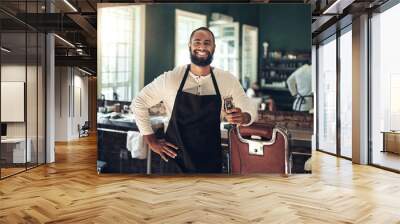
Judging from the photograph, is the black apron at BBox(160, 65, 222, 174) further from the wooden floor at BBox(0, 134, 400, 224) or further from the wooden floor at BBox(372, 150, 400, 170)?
the wooden floor at BBox(372, 150, 400, 170)

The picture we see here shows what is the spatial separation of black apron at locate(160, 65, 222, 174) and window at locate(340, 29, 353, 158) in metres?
3.79

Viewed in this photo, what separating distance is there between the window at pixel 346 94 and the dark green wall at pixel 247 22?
2748mm

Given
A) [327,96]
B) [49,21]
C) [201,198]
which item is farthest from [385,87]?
[49,21]

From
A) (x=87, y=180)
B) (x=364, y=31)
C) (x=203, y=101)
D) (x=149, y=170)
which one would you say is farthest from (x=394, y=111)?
(x=87, y=180)

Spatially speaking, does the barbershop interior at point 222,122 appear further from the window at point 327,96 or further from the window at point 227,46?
the window at point 327,96

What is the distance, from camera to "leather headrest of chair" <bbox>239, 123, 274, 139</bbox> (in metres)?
6.31

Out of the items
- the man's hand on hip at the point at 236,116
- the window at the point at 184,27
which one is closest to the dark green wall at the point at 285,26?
the window at the point at 184,27

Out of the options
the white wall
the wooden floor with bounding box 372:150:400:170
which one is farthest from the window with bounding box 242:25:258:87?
the white wall

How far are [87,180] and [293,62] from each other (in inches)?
149

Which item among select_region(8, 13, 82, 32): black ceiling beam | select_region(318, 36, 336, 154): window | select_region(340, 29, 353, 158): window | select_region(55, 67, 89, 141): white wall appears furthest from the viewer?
select_region(55, 67, 89, 141): white wall

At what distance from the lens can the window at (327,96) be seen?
9805 millimetres

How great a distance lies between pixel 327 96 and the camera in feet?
33.8

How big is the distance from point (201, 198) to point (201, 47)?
262cm

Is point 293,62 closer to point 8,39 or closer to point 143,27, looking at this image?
point 143,27
